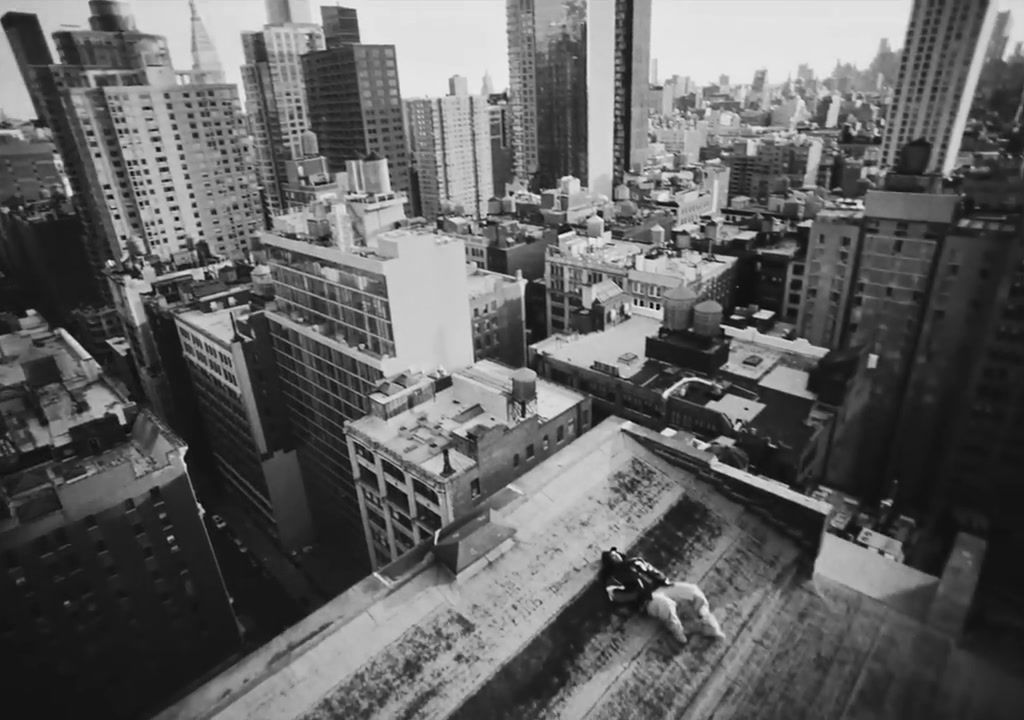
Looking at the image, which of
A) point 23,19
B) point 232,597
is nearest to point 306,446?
point 232,597

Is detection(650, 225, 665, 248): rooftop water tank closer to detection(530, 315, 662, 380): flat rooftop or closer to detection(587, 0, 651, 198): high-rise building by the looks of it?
detection(530, 315, 662, 380): flat rooftop

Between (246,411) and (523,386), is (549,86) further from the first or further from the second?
(523,386)

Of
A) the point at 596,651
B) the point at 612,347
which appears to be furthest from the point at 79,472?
the point at 612,347

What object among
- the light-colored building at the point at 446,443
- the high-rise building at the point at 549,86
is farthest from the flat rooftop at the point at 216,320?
the high-rise building at the point at 549,86

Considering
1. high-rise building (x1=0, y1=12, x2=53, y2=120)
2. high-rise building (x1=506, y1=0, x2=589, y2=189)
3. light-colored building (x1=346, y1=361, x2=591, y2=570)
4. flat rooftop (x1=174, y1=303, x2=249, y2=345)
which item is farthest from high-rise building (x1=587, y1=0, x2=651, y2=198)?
light-colored building (x1=346, y1=361, x2=591, y2=570)

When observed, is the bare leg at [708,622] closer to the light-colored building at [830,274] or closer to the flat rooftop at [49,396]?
the flat rooftop at [49,396]

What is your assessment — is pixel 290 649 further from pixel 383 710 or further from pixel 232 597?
pixel 232 597
